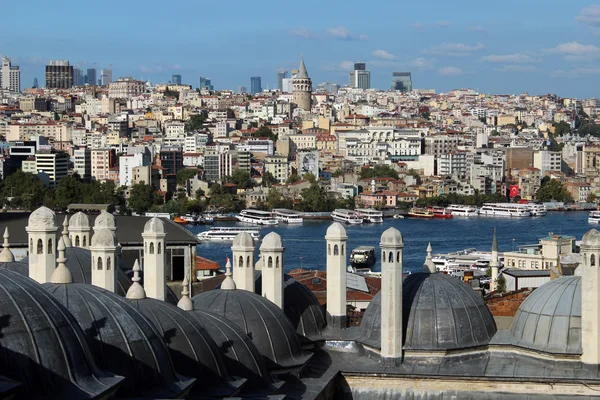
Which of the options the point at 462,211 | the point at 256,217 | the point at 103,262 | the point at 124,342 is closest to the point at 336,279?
the point at 103,262

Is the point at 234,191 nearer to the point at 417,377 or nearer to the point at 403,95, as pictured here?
the point at 417,377

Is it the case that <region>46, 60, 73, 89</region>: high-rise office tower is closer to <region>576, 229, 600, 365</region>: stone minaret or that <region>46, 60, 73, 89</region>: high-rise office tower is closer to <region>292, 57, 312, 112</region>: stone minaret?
<region>292, 57, 312, 112</region>: stone minaret

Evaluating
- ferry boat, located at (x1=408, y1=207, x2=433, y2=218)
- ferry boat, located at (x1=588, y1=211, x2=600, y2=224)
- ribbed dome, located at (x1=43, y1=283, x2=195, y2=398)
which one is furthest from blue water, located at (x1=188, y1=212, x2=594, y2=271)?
ribbed dome, located at (x1=43, y1=283, x2=195, y2=398)

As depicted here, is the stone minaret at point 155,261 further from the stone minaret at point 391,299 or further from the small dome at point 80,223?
the small dome at point 80,223

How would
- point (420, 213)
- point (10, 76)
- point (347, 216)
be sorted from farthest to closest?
point (10, 76) → point (420, 213) → point (347, 216)

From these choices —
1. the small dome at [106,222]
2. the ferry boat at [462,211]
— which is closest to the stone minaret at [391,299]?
the small dome at [106,222]

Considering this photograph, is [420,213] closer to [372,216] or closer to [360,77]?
[372,216]
